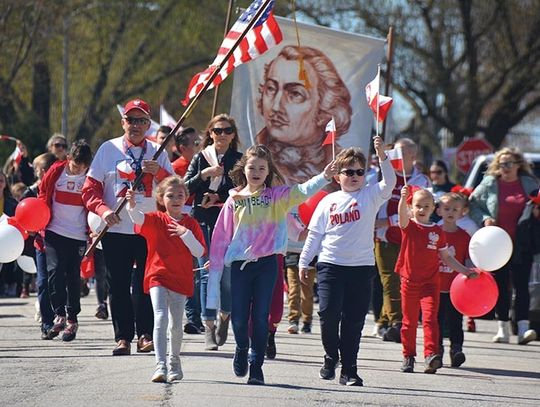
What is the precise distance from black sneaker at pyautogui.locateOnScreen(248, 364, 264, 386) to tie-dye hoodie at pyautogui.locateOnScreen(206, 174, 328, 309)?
55 centimetres

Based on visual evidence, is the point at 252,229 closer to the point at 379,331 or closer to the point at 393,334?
the point at 393,334

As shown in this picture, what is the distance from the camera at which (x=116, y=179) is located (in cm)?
1162

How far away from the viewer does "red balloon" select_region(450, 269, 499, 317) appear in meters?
12.0

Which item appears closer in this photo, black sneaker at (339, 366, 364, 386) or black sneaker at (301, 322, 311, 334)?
black sneaker at (339, 366, 364, 386)

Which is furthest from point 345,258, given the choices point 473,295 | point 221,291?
point 473,295

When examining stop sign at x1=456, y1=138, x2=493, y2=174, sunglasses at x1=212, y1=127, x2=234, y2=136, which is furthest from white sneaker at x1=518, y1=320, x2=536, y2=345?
stop sign at x1=456, y1=138, x2=493, y2=174

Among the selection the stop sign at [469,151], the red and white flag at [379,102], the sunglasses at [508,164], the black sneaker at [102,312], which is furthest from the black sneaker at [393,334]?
the stop sign at [469,151]

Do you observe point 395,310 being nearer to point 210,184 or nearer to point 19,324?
point 210,184

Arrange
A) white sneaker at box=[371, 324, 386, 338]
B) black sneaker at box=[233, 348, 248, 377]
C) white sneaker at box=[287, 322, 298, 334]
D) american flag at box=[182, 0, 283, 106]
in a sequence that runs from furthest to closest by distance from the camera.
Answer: white sneaker at box=[371, 324, 386, 338]
white sneaker at box=[287, 322, 298, 334]
american flag at box=[182, 0, 283, 106]
black sneaker at box=[233, 348, 248, 377]

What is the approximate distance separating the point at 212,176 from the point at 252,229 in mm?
2014

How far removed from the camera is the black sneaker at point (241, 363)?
1017cm

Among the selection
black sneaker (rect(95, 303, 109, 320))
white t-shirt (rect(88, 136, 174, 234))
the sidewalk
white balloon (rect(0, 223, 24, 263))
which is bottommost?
the sidewalk

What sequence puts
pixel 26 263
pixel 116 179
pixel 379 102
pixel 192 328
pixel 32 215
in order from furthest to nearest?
pixel 26 263
pixel 192 328
pixel 32 215
pixel 116 179
pixel 379 102

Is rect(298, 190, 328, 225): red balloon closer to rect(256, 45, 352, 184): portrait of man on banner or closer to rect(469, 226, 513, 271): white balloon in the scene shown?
rect(469, 226, 513, 271): white balloon
